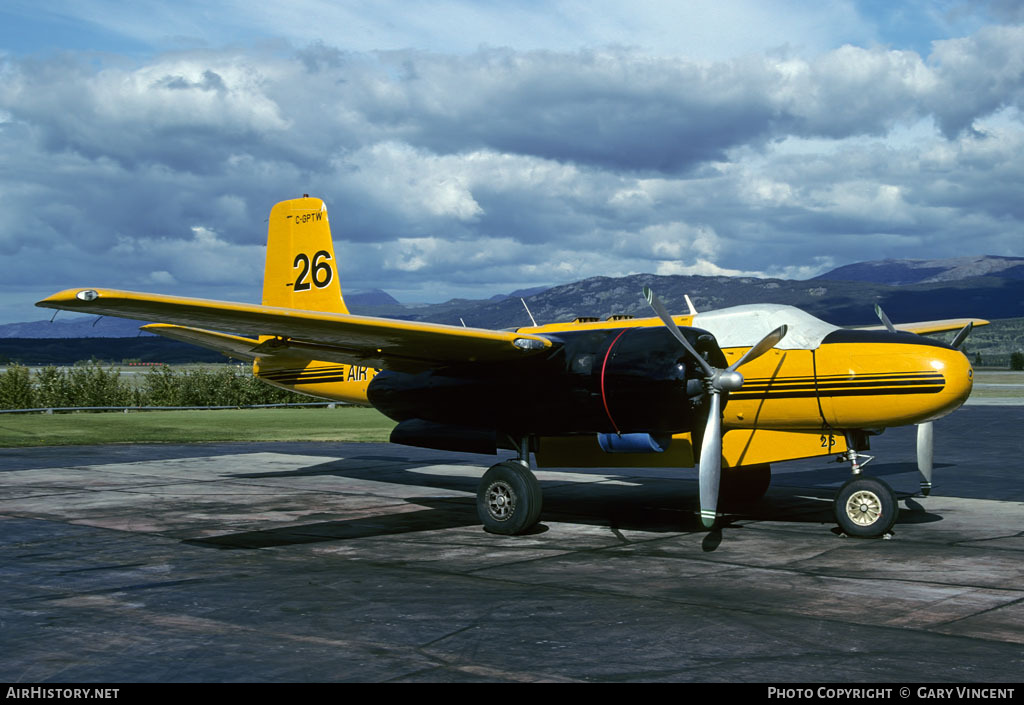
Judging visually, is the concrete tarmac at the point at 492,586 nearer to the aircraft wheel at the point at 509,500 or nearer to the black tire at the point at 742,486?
the aircraft wheel at the point at 509,500

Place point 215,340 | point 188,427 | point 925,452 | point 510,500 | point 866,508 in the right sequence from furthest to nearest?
point 188,427 → point 215,340 → point 925,452 → point 510,500 → point 866,508

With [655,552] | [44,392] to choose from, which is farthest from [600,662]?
[44,392]

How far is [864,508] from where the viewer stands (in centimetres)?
1370

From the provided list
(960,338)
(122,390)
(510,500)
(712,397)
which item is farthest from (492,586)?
(122,390)

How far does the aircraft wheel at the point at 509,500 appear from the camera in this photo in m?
14.3

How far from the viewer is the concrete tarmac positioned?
24.8 feet

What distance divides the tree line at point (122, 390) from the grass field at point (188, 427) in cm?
403

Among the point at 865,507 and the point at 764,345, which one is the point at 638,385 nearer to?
the point at 764,345

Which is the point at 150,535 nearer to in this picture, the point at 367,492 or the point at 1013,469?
the point at 367,492

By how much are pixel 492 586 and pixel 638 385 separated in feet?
13.1

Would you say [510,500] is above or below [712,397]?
below

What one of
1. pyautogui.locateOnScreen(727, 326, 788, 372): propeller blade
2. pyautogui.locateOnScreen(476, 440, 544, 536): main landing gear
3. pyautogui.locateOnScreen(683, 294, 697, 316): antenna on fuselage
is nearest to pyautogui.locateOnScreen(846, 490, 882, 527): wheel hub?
pyautogui.locateOnScreen(727, 326, 788, 372): propeller blade

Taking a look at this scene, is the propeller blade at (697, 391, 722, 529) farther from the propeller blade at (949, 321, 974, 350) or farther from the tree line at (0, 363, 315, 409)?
the tree line at (0, 363, 315, 409)

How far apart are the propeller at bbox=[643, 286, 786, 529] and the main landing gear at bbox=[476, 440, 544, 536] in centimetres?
259
